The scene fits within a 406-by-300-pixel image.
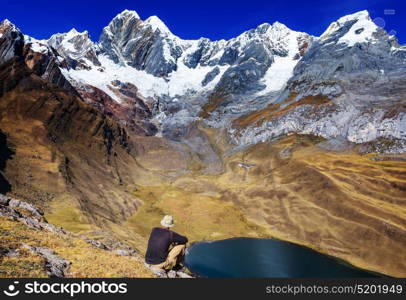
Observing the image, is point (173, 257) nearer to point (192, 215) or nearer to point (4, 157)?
point (4, 157)

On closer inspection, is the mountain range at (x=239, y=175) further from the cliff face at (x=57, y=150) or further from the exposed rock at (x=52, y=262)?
the exposed rock at (x=52, y=262)

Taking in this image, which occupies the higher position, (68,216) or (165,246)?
(68,216)

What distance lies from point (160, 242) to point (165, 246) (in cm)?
39

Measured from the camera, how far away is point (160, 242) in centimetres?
1684

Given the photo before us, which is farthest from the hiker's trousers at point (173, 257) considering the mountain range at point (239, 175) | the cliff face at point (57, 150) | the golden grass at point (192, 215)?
the golden grass at point (192, 215)

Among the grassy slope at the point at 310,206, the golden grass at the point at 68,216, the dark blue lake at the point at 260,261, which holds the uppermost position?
the grassy slope at the point at 310,206

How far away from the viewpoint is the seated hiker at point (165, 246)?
16703 millimetres

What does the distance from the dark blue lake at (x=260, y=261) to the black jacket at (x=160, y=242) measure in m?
52.1

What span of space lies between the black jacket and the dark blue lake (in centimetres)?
5211

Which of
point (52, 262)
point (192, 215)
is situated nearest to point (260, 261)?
point (192, 215)

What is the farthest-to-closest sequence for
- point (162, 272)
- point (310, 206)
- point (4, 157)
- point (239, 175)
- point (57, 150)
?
1. point (239, 175)
2. point (310, 206)
3. point (57, 150)
4. point (4, 157)
5. point (162, 272)

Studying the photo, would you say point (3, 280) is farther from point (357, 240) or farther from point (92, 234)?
point (357, 240)

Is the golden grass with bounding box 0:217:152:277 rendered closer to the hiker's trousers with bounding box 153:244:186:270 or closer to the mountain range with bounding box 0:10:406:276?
the hiker's trousers with bounding box 153:244:186:270

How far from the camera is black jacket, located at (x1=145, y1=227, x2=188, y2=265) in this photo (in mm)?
16688
